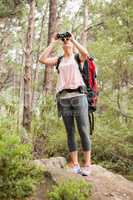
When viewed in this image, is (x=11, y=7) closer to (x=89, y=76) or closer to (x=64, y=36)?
(x=64, y=36)

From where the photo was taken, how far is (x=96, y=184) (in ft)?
17.5

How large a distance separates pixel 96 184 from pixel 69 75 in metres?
1.41

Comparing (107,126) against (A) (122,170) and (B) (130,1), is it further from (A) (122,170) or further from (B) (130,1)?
(B) (130,1)

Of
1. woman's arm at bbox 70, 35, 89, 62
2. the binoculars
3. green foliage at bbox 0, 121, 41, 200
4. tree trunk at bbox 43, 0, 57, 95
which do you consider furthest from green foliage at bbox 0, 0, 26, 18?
green foliage at bbox 0, 121, 41, 200

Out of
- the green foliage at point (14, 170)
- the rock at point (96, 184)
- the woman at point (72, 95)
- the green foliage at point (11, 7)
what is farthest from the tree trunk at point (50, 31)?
the green foliage at point (11, 7)

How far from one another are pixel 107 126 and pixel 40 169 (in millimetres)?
6307

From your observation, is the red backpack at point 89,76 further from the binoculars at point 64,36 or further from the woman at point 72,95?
the binoculars at point 64,36

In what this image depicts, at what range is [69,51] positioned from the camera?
544 centimetres

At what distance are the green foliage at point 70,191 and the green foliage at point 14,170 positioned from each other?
0.27 meters

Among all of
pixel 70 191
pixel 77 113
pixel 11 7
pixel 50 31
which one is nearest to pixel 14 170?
pixel 70 191

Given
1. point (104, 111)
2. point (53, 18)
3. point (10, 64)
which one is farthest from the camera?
point (10, 64)

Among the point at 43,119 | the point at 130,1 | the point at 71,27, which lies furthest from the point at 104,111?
the point at 71,27

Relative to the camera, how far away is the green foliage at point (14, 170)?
4.48 m

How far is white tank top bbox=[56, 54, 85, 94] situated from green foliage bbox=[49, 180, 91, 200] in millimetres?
1222
